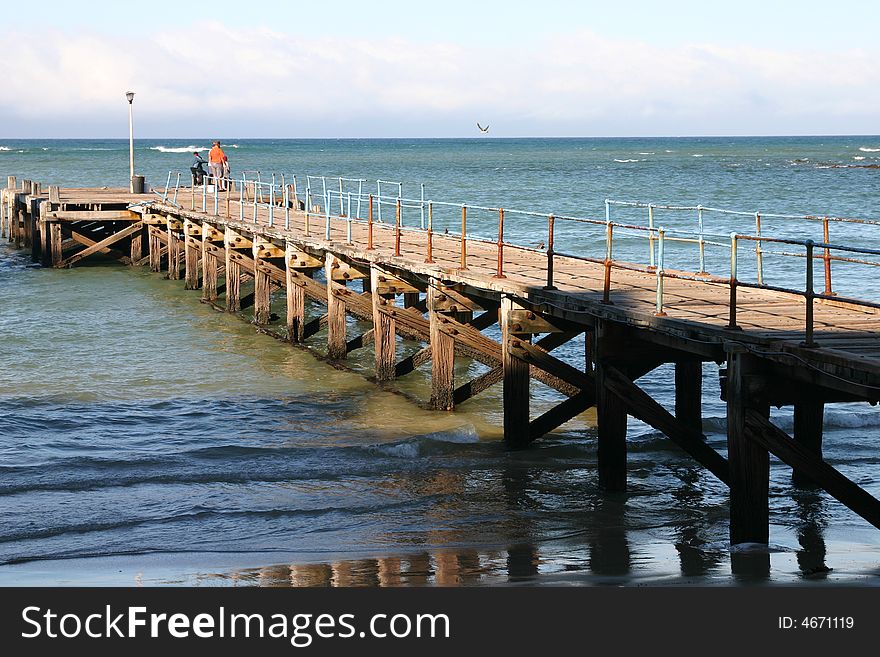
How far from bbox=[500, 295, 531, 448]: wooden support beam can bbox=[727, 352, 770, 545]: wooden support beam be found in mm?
3973

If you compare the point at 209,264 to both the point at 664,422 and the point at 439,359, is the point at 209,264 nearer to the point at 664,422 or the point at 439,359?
the point at 439,359

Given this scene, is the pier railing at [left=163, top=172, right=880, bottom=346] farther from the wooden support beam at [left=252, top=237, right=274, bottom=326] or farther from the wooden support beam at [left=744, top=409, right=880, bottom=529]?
the wooden support beam at [left=744, top=409, right=880, bottom=529]

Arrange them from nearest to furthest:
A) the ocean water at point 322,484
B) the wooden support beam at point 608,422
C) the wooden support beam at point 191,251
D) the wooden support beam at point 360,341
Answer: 1. the ocean water at point 322,484
2. the wooden support beam at point 608,422
3. the wooden support beam at point 360,341
4. the wooden support beam at point 191,251

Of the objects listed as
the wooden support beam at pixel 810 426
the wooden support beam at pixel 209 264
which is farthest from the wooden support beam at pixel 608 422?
the wooden support beam at pixel 209 264

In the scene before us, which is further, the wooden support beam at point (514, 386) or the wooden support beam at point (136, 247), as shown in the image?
the wooden support beam at point (136, 247)

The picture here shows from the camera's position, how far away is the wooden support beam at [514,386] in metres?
13.5

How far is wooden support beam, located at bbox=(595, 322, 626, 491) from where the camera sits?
11500mm

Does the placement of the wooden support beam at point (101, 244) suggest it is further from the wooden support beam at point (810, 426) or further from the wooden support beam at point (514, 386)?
the wooden support beam at point (810, 426)

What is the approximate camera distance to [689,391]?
13852 millimetres

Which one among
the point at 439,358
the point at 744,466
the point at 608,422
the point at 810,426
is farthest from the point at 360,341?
the point at 744,466

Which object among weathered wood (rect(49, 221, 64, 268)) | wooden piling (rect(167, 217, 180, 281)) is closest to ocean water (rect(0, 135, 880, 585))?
wooden piling (rect(167, 217, 180, 281))

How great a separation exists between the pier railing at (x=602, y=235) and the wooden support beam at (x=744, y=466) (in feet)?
1.64
